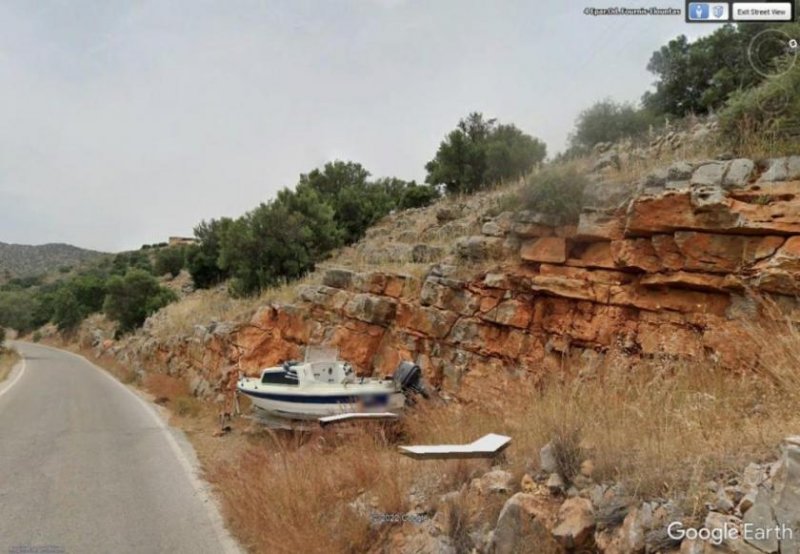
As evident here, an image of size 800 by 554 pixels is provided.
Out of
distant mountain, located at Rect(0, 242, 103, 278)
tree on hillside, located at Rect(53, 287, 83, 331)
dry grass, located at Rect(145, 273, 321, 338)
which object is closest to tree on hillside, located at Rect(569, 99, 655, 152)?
dry grass, located at Rect(145, 273, 321, 338)

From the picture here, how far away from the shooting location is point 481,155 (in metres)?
22.9

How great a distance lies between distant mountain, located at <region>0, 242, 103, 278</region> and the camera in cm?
10694

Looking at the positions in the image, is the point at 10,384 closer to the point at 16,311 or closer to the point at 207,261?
the point at 207,261

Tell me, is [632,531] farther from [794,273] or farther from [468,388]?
[468,388]

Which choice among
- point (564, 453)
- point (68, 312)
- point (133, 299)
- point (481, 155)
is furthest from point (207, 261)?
point (564, 453)

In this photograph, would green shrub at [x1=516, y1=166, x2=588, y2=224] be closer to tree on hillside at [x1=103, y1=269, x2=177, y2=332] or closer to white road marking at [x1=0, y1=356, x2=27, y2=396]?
white road marking at [x1=0, y1=356, x2=27, y2=396]

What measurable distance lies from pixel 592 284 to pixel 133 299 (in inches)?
1474

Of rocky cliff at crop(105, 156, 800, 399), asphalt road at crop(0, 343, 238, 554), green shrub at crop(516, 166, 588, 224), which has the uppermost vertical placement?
green shrub at crop(516, 166, 588, 224)

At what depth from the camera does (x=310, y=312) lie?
14.8 metres

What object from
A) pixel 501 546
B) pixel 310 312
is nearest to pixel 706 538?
pixel 501 546

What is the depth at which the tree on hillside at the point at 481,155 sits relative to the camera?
20.5 meters

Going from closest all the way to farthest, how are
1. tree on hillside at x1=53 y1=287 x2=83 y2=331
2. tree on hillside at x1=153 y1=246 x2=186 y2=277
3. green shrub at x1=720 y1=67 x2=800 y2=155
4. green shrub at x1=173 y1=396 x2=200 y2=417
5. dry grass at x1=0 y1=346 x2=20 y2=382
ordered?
green shrub at x1=720 y1=67 x2=800 y2=155
green shrub at x1=173 y1=396 x2=200 y2=417
dry grass at x1=0 y1=346 x2=20 y2=382
tree on hillside at x1=53 y1=287 x2=83 y2=331
tree on hillside at x1=153 y1=246 x2=186 y2=277

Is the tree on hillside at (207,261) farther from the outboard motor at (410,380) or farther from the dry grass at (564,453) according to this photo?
the dry grass at (564,453)

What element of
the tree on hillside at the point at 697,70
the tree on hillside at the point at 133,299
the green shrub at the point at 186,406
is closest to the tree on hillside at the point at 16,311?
the tree on hillside at the point at 133,299
